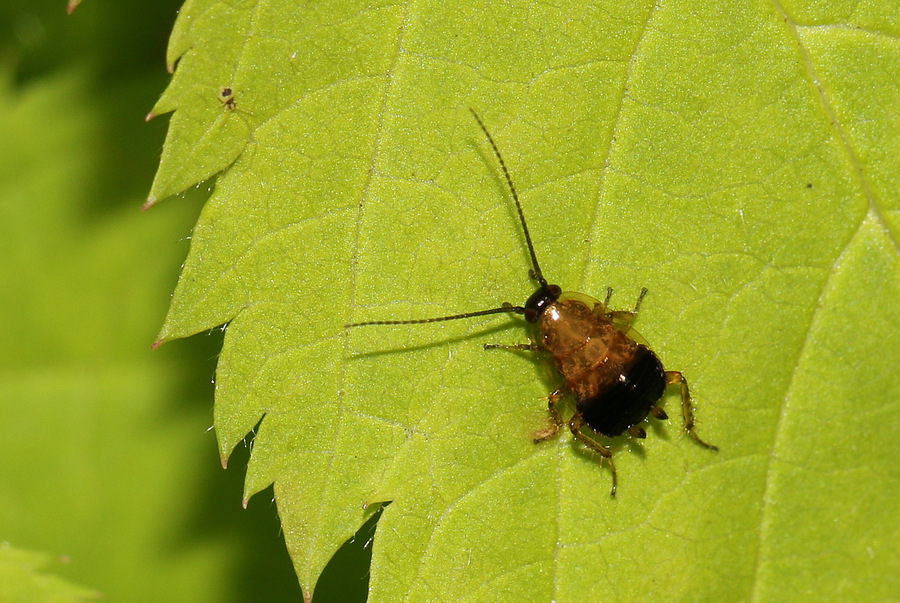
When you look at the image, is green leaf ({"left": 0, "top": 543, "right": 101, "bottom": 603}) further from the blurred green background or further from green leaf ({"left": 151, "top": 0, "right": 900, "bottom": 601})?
green leaf ({"left": 151, "top": 0, "right": 900, "bottom": 601})

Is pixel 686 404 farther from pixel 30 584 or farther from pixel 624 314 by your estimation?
pixel 30 584

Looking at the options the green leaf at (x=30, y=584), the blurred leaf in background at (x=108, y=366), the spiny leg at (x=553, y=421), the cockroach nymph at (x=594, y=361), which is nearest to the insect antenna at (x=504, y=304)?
the cockroach nymph at (x=594, y=361)

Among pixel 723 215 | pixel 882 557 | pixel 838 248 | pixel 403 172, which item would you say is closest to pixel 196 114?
pixel 403 172

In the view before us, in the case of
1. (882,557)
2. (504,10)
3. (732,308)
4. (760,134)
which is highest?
(504,10)

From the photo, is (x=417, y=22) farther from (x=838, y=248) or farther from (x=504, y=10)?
(x=838, y=248)

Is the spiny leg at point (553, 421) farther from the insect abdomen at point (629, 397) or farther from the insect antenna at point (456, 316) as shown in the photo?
the insect antenna at point (456, 316)

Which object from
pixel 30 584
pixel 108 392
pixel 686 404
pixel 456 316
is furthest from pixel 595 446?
pixel 108 392

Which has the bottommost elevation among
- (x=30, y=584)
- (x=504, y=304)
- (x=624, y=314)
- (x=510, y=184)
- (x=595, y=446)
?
(x=30, y=584)
